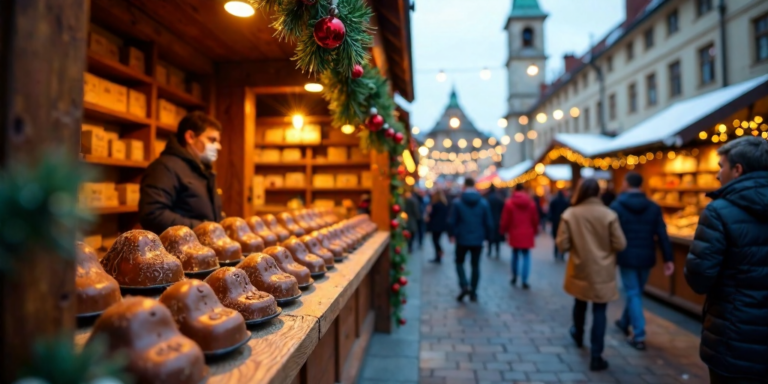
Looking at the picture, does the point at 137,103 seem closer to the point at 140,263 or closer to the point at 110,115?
the point at 110,115

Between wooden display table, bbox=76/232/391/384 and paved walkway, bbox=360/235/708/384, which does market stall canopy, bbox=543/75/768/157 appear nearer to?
paved walkway, bbox=360/235/708/384

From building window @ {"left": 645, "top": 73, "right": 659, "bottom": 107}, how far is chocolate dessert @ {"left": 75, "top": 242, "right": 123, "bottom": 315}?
22492mm

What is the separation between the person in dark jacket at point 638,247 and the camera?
457 cm

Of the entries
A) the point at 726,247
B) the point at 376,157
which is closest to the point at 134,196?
the point at 376,157

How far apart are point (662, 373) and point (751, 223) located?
2143mm

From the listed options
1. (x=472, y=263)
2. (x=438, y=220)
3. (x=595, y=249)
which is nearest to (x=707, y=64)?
(x=438, y=220)

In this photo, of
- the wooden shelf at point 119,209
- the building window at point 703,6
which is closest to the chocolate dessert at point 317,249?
the wooden shelf at point 119,209

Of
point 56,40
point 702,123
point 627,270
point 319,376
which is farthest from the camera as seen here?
point 702,123

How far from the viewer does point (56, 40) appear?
73cm

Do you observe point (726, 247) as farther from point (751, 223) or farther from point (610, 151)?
point (610, 151)

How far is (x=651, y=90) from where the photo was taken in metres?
20.0

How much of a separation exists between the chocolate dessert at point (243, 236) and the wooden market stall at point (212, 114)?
41cm

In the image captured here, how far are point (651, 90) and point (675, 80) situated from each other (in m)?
1.98

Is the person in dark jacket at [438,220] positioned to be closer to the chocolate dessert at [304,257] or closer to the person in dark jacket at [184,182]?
the person in dark jacket at [184,182]
